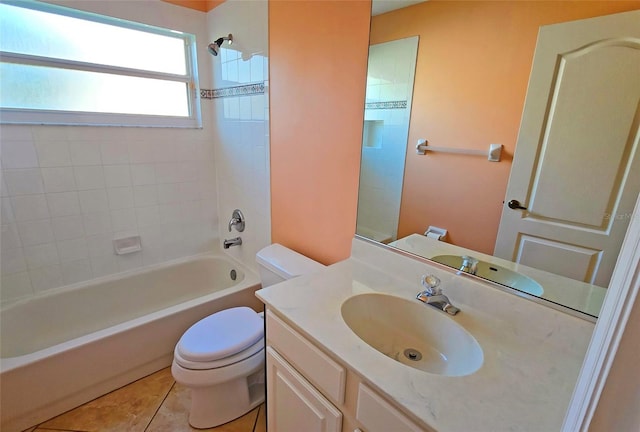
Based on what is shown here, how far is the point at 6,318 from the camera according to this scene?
176 cm

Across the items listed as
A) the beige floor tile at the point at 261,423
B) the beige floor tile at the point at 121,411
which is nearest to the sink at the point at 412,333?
the beige floor tile at the point at 261,423

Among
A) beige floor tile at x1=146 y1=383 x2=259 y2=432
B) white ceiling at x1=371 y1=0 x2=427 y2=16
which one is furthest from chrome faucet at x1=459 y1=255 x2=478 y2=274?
beige floor tile at x1=146 y1=383 x2=259 y2=432

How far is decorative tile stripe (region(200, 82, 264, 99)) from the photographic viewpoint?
6.02 ft

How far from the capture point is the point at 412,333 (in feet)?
3.47

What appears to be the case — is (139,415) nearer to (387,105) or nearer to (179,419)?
(179,419)

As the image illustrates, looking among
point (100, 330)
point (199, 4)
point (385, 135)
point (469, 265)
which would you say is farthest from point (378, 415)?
point (199, 4)

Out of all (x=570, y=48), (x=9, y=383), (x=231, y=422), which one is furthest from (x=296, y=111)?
(x=9, y=383)

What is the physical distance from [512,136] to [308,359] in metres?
0.91

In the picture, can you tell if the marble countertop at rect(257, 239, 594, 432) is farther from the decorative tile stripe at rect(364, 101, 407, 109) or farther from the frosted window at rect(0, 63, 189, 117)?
the frosted window at rect(0, 63, 189, 117)

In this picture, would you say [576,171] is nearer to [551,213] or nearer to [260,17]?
[551,213]

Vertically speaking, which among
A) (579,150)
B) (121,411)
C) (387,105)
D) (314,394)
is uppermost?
(387,105)

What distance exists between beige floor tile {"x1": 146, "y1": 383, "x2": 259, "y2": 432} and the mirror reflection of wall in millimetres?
1118

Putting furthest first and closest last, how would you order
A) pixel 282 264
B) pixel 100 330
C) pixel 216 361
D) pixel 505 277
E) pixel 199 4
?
1. pixel 199 4
2. pixel 100 330
3. pixel 282 264
4. pixel 216 361
5. pixel 505 277

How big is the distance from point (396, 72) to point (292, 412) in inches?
50.3
